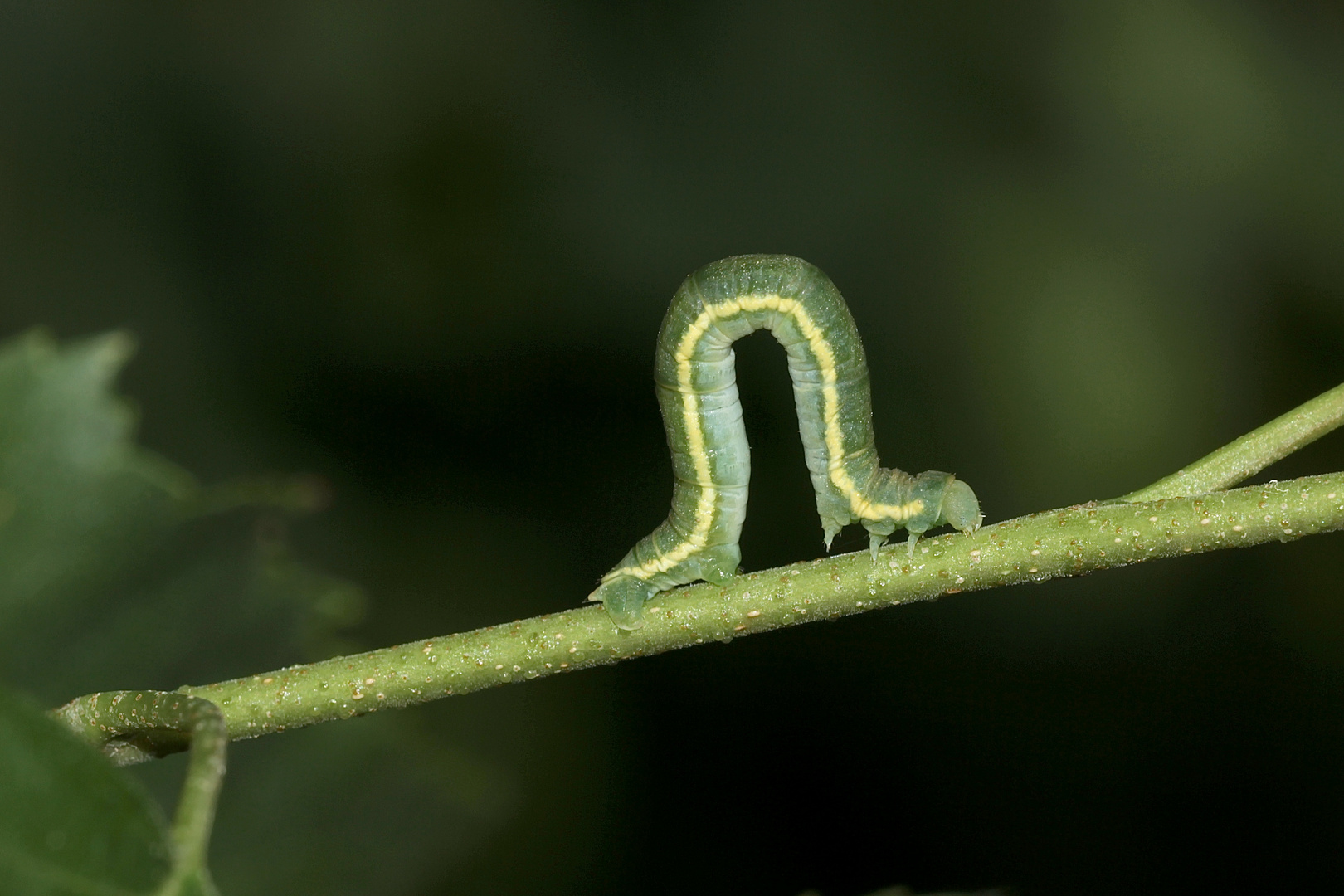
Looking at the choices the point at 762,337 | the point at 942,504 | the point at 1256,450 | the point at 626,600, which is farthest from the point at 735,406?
the point at 762,337

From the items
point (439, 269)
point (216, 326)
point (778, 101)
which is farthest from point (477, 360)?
point (778, 101)

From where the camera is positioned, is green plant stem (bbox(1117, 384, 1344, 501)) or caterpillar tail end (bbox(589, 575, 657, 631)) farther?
caterpillar tail end (bbox(589, 575, 657, 631))

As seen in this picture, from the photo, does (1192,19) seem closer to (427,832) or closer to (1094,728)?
(1094,728)

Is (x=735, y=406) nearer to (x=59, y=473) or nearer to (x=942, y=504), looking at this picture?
(x=942, y=504)

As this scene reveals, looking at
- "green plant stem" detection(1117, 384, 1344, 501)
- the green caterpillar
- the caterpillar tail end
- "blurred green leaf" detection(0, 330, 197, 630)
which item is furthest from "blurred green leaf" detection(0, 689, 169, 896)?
"green plant stem" detection(1117, 384, 1344, 501)

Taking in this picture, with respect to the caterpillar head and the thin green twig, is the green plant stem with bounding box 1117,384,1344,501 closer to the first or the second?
the thin green twig

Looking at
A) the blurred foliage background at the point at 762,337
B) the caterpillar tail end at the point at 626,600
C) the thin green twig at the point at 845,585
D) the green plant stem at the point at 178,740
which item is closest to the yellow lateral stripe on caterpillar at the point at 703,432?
the caterpillar tail end at the point at 626,600
